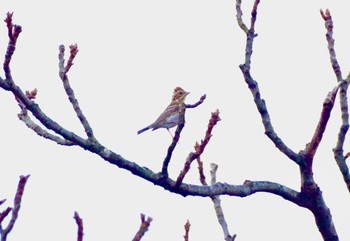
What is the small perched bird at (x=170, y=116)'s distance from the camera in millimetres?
17005

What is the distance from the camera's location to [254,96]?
21.6 feet

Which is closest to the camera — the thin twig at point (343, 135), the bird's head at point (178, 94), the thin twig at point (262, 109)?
the thin twig at point (343, 135)

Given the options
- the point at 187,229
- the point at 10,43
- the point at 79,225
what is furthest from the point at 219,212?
the point at 79,225

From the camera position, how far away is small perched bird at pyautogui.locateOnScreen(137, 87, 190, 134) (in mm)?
17005

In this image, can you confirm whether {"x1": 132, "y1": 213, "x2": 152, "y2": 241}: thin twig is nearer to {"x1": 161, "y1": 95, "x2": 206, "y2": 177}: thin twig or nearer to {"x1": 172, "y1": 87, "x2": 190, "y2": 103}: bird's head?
{"x1": 161, "y1": 95, "x2": 206, "y2": 177}: thin twig

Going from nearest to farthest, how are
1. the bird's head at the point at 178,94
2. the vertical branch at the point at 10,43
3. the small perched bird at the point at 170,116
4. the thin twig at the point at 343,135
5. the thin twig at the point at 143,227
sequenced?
the thin twig at the point at 143,227 → the vertical branch at the point at 10,43 → the thin twig at the point at 343,135 → the small perched bird at the point at 170,116 → the bird's head at the point at 178,94

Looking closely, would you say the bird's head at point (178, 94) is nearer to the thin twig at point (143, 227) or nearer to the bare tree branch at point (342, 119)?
the bare tree branch at point (342, 119)

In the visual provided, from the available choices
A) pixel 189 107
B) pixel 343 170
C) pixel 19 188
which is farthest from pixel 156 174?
pixel 19 188

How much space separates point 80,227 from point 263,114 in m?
2.57

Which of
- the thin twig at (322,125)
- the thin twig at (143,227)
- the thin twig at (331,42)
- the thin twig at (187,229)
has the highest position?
the thin twig at (331,42)

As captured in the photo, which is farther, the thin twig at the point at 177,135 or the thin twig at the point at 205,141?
the thin twig at the point at 205,141

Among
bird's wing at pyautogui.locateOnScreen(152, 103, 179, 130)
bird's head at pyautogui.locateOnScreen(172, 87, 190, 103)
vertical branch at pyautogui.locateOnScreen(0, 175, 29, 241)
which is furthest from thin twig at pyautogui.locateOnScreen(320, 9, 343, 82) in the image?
bird's head at pyautogui.locateOnScreen(172, 87, 190, 103)

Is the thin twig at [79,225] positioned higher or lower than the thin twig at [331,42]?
lower

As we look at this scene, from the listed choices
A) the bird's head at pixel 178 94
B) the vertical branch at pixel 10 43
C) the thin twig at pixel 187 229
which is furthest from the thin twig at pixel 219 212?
the bird's head at pixel 178 94
